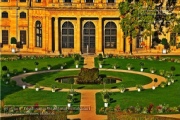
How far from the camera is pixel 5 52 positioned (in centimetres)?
8338

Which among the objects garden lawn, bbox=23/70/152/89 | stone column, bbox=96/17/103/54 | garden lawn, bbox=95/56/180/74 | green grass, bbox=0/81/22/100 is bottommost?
green grass, bbox=0/81/22/100

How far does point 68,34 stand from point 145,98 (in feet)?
144

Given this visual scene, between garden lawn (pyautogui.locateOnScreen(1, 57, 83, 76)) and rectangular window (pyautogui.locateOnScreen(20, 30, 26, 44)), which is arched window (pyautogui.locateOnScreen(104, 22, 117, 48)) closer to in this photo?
garden lawn (pyautogui.locateOnScreen(1, 57, 83, 76))

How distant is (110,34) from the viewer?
84750 millimetres

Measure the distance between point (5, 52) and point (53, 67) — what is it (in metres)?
22.5

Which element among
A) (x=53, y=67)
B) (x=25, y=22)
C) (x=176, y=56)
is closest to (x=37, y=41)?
(x=25, y=22)

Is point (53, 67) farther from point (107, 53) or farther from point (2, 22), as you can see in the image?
point (2, 22)

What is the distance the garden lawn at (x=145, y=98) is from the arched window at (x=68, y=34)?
127 ft

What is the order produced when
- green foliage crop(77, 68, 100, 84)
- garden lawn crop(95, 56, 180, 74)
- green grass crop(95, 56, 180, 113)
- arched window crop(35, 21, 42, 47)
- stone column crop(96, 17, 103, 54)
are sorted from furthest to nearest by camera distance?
arched window crop(35, 21, 42, 47) → stone column crop(96, 17, 103, 54) → garden lawn crop(95, 56, 180, 74) → green foliage crop(77, 68, 100, 84) → green grass crop(95, 56, 180, 113)

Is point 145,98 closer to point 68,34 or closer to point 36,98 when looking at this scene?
point 36,98

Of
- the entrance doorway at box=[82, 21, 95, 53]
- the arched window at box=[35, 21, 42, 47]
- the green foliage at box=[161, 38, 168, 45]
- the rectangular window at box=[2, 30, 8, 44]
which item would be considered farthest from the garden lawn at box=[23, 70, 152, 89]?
the rectangular window at box=[2, 30, 8, 44]

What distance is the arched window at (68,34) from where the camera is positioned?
277 ft

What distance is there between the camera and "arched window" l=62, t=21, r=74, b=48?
84375mm

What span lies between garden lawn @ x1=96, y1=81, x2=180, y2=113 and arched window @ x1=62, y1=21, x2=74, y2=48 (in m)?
38.7
